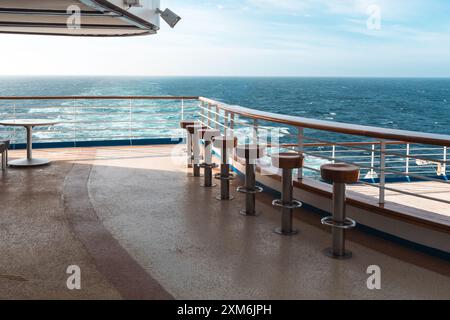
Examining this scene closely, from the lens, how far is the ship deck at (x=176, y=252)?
8.64 feet

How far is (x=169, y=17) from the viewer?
255 inches

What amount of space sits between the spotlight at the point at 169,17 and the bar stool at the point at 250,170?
3.05m

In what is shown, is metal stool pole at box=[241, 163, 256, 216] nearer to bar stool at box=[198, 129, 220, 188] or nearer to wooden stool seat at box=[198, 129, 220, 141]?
bar stool at box=[198, 129, 220, 188]

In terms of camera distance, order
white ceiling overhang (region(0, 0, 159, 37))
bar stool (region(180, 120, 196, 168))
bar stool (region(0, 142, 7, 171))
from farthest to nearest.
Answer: bar stool (region(180, 120, 196, 168)) < bar stool (region(0, 142, 7, 171)) < white ceiling overhang (region(0, 0, 159, 37))

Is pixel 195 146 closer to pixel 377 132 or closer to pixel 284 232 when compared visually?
pixel 284 232

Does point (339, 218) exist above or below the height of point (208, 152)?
below

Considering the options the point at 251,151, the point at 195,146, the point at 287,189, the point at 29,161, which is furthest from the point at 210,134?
the point at 29,161

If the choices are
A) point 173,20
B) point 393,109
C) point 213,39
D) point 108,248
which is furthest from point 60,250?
point 213,39

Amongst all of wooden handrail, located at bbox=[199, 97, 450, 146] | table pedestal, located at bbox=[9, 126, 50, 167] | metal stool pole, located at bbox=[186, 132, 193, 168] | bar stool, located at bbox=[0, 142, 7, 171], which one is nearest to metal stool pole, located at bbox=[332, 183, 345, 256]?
wooden handrail, located at bbox=[199, 97, 450, 146]

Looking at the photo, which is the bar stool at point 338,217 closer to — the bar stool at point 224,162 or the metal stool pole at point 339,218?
the metal stool pole at point 339,218

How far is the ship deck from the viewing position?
2.63 m

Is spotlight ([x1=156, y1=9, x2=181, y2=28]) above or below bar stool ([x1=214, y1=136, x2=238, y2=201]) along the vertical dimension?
above

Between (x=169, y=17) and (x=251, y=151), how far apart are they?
328 centimetres
